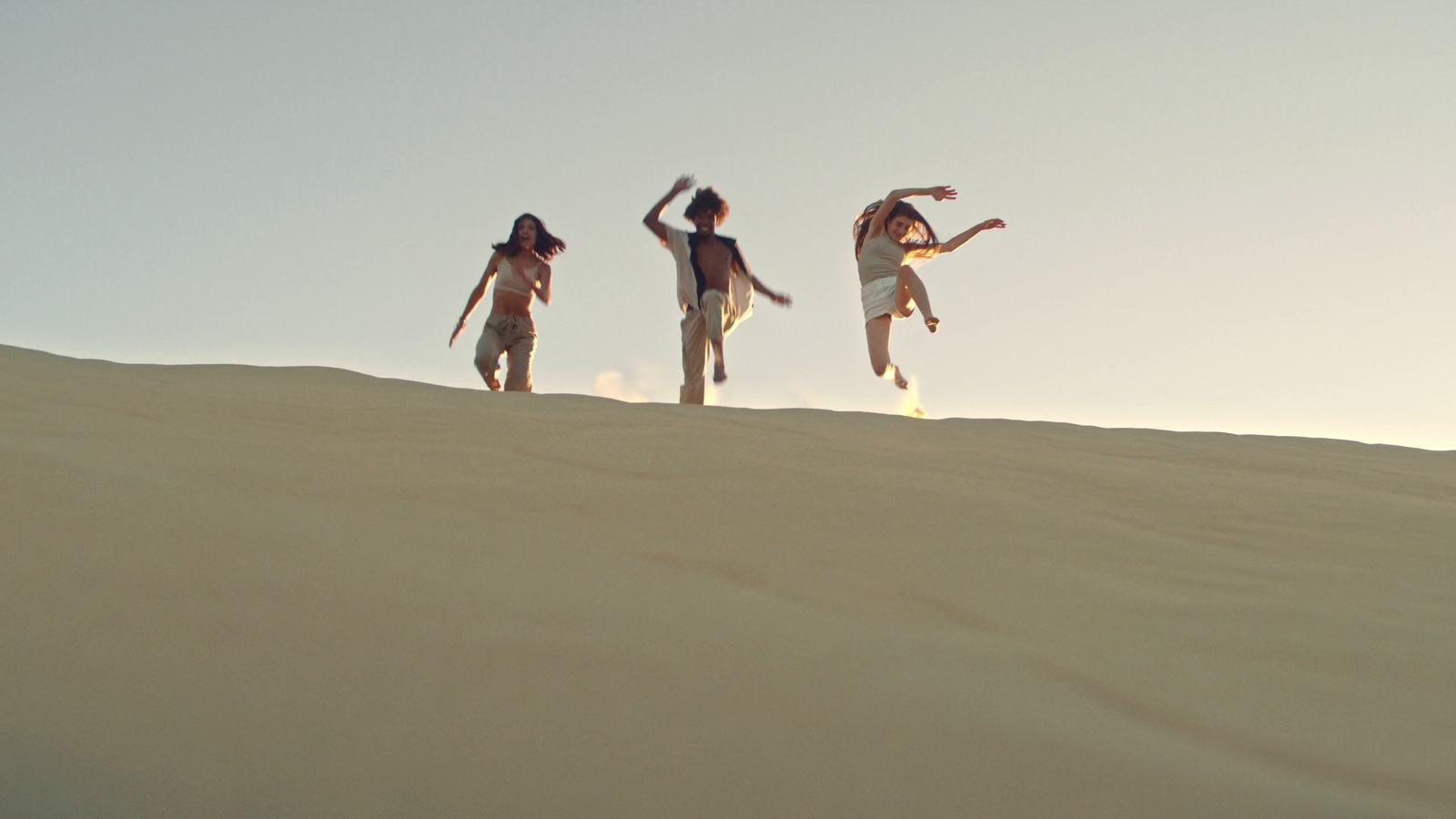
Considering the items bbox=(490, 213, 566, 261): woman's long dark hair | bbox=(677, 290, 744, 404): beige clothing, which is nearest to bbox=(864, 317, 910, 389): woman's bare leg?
bbox=(677, 290, 744, 404): beige clothing

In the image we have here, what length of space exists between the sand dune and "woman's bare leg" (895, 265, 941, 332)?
532cm

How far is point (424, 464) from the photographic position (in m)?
2.71

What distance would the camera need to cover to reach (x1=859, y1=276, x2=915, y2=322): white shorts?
A: 8469 mm

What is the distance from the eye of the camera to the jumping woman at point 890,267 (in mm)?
8406

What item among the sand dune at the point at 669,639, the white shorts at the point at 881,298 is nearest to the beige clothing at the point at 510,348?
the white shorts at the point at 881,298

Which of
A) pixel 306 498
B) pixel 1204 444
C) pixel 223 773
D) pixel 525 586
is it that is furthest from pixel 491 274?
pixel 223 773

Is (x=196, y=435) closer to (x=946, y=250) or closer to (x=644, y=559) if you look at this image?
(x=644, y=559)

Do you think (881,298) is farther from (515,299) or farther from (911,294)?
(515,299)

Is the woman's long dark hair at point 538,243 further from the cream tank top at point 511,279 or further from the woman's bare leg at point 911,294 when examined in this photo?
the woman's bare leg at point 911,294

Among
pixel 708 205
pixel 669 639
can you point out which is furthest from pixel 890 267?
pixel 669 639

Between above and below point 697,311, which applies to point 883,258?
above

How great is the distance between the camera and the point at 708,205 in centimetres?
827

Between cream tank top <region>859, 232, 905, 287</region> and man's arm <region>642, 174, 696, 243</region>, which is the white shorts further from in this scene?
man's arm <region>642, 174, 696, 243</region>

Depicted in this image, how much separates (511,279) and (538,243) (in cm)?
32
